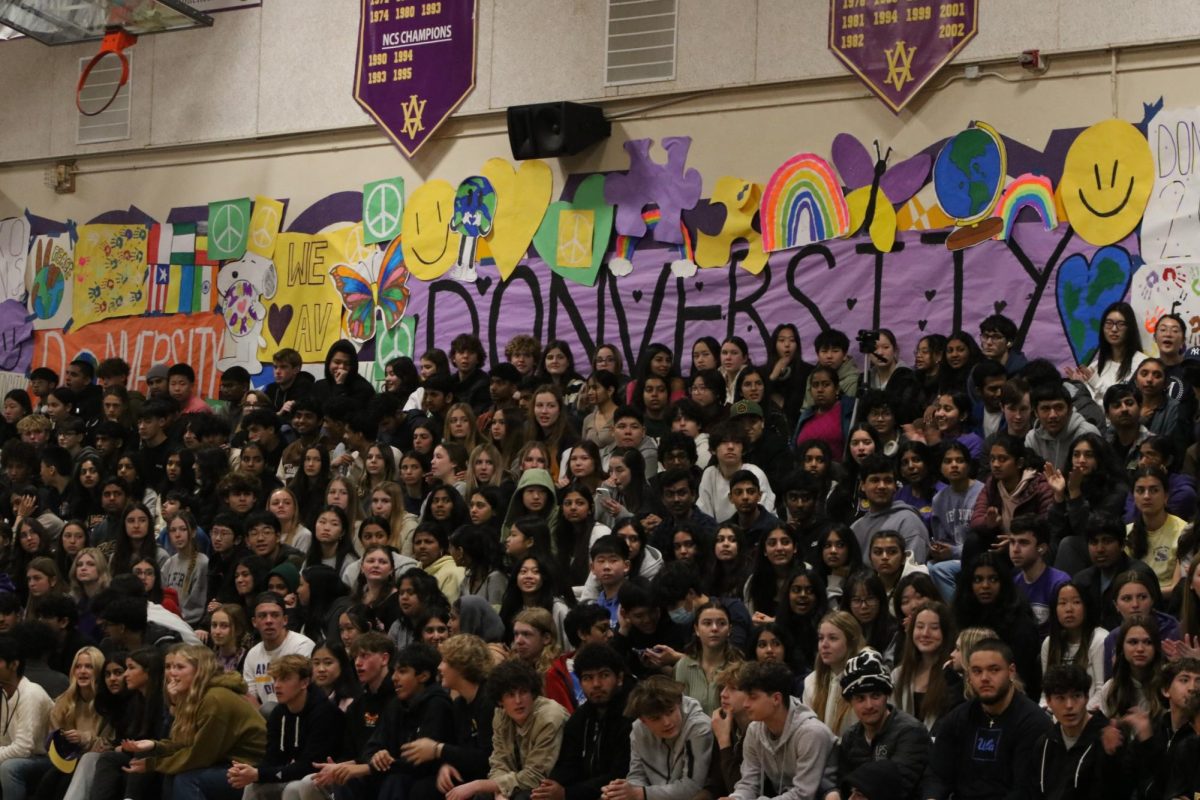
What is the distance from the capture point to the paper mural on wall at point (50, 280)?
16.5 m

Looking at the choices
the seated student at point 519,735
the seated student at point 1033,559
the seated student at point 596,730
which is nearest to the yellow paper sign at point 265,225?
the seated student at point 519,735

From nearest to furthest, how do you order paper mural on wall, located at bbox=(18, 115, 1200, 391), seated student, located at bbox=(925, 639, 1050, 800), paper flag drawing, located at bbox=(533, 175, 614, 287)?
seated student, located at bbox=(925, 639, 1050, 800) < paper mural on wall, located at bbox=(18, 115, 1200, 391) < paper flag drawing, located at bbox=(533, 175, 614, 287)

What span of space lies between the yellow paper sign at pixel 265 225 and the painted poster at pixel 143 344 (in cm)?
67

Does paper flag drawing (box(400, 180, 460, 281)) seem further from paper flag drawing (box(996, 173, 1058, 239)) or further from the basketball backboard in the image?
paper flag drawing (box(996, 173, 1058, 239))

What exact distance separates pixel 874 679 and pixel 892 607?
4.65ft

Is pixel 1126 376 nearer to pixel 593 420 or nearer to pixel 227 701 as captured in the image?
pixel 593 420

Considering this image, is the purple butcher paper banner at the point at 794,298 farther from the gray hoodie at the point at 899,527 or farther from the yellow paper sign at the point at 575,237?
the gray hoodie at the point at 899,527

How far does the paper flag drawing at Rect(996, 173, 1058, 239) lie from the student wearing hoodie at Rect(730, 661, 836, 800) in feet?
17.0

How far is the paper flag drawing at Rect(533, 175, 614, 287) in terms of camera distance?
1371 centimetres

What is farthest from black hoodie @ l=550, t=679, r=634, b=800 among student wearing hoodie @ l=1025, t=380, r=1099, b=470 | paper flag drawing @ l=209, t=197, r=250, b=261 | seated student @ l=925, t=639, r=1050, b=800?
paper flag drawing @ l=209, t=197, r=250, b=261

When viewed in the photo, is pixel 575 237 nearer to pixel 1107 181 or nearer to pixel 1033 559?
pixel 1107 181

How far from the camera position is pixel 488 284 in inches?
561

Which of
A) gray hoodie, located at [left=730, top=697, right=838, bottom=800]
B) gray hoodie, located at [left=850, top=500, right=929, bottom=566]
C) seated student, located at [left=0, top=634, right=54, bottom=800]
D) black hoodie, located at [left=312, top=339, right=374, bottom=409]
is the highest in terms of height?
black hoodie, located at [left=312, top=339, right=374, bottom=409]

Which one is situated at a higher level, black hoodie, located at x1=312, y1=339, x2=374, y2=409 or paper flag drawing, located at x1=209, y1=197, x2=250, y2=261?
paper flag drawing, located at x1=209, y1=197, x2=250, y2=261
